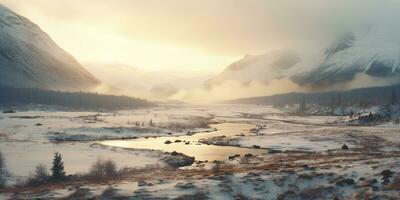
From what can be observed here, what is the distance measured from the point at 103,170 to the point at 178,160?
57.8 feet

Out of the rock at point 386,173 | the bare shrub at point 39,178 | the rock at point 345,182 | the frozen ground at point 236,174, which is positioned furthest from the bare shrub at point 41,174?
the rock at point 386,173

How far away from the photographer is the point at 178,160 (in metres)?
85.8

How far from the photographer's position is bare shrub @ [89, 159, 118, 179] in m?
68.8

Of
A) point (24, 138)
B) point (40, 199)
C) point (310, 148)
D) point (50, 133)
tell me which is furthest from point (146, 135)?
point (40, 199)

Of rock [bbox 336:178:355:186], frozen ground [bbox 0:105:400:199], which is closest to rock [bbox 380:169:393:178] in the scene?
frozen ground [bbox 0:105:400:199]

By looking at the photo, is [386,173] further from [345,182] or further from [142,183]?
[142,183]

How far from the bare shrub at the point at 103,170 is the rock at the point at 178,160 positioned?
39.5ft

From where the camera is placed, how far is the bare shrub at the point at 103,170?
68.8 metres

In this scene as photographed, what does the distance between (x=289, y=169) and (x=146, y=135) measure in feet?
257

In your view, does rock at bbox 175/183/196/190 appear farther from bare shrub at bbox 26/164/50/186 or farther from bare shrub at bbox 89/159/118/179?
bare shrub at bbox 26/164/50/186

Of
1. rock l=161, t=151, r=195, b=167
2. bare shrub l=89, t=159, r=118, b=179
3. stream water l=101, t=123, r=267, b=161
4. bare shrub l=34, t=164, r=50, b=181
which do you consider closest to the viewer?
bare shrub l=34, t=164, r=50, b=181

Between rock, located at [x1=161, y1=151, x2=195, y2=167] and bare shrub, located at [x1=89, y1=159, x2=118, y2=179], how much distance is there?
12.0m

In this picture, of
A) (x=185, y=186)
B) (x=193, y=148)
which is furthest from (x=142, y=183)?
(x=193, y=148)

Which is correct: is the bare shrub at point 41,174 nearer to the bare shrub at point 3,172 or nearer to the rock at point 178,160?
the bare shrub at point 3,172
